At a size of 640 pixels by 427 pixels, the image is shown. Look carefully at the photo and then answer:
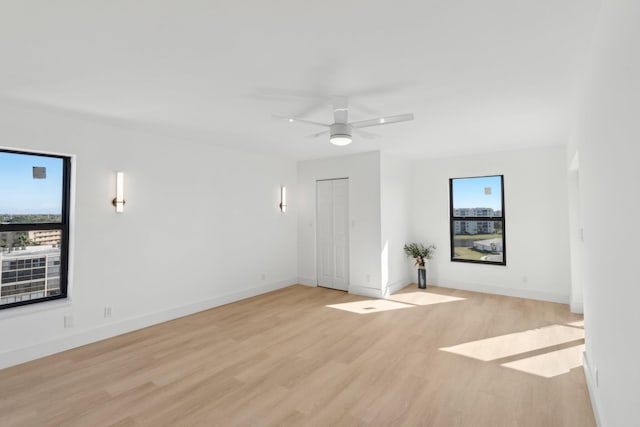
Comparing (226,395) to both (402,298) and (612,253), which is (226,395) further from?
(402,298)

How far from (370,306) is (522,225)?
300cm

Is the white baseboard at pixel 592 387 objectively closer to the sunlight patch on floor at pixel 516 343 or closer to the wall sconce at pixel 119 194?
the sunlight patch on floor at pixel 516 343

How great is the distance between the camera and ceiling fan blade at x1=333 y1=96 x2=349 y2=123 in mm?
2936

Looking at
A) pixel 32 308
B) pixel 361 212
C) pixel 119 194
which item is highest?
pixel 119 194

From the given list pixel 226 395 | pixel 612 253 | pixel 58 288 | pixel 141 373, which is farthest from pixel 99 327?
pixel 612 253

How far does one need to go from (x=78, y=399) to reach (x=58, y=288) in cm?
163

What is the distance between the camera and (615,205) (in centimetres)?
149

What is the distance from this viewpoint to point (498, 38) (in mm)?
1986

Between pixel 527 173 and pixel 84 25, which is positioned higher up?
pixel 84 25

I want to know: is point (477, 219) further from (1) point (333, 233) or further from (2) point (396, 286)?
(1) point (333, 233)

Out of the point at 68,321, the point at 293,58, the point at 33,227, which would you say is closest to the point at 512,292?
the point at 293,58

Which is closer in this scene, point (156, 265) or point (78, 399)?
point (78, 399)

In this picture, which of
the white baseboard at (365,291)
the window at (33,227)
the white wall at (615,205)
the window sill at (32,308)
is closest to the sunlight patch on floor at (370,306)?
the white baseboard at (365,291)

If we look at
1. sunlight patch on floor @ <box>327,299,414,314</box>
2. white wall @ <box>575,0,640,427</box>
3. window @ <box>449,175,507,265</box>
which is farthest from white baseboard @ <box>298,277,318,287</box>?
white wall @ <box>575,0,640,427</box>
